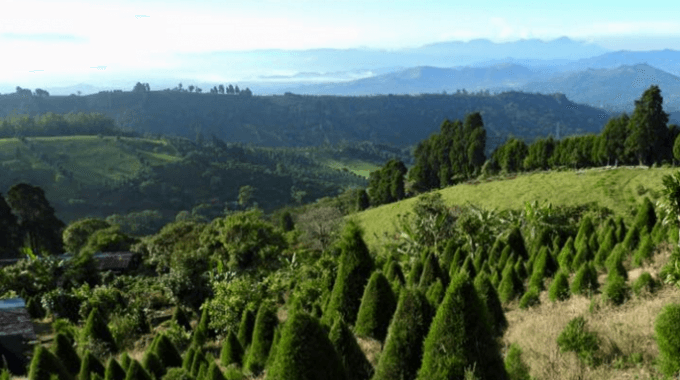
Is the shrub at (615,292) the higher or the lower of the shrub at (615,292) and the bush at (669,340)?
the lower

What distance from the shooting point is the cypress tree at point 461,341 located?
33.5 ft

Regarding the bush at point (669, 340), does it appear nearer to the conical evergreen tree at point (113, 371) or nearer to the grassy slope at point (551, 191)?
the conical evergreen tree at point (113, 371)

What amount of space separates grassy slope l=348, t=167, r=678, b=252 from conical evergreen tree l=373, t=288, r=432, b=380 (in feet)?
156

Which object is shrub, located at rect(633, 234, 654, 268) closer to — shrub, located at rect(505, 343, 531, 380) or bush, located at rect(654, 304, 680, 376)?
bush, located at rect(654, 304, 680, 376)

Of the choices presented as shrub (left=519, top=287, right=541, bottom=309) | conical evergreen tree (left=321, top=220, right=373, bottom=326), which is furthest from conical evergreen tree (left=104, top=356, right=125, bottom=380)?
shrub (left=519, top=287, right=541, bottom=309)

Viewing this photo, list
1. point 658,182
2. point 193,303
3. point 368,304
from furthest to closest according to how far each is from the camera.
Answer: point 658,182 → point 193,303 → point 368,304

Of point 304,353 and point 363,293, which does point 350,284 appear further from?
point 304,353

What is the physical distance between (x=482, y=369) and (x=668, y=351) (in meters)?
4.20

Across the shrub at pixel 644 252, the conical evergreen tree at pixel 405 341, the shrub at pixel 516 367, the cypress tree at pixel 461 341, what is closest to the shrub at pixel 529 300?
the shrub at pixel 644 252

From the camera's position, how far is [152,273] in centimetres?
6022

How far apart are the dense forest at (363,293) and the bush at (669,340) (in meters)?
0.04

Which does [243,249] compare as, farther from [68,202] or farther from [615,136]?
[68,202]

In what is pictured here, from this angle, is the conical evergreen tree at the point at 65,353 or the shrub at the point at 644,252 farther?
the shrub at the point at 644,252

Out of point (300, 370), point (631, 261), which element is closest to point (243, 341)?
point (300, 370)
